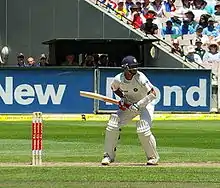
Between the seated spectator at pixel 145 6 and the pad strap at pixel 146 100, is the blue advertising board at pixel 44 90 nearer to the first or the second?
the seated spectator at pixel 145 6

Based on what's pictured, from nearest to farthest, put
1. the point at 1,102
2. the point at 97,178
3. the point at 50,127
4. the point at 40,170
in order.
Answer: the point at 97,178 → the point at 40,170 → the point at 50,127 → the point at 1,102

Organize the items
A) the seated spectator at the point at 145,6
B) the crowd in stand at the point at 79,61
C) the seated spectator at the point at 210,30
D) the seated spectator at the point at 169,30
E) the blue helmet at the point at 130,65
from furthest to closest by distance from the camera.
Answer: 1. the seated spectator at the point at 145,6
2. the seated spectator at the point at 169,30
3. the seated spectator at the point at 210,30
4. the crowd in stand at the point at 79,61
5. the blue helmet at the point at 130,65

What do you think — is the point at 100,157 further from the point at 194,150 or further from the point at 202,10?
the point at 202,10

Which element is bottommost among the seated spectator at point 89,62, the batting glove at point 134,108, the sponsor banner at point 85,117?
the sponsor banner at point 85,117

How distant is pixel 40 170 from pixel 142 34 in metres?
20.5

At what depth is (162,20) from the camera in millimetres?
33094

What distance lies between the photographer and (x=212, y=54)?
30.9 meters

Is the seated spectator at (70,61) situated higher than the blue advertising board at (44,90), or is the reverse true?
the seated spectator at (70,61)

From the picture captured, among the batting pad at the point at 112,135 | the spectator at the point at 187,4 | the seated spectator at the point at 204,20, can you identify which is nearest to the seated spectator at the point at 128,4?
the spectator at the point at 187,4

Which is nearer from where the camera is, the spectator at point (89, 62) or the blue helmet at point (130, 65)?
the blue helmet at point (130, 65)

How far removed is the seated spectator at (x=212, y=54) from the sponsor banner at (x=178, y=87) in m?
2.17

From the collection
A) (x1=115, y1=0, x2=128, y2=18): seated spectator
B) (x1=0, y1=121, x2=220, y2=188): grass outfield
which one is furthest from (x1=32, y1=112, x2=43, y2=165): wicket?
(x1=115, y1=0, x2=128, y2=18): seated spectator

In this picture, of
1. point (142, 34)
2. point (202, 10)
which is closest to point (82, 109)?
point (142, 34)

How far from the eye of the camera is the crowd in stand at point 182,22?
104 feet
